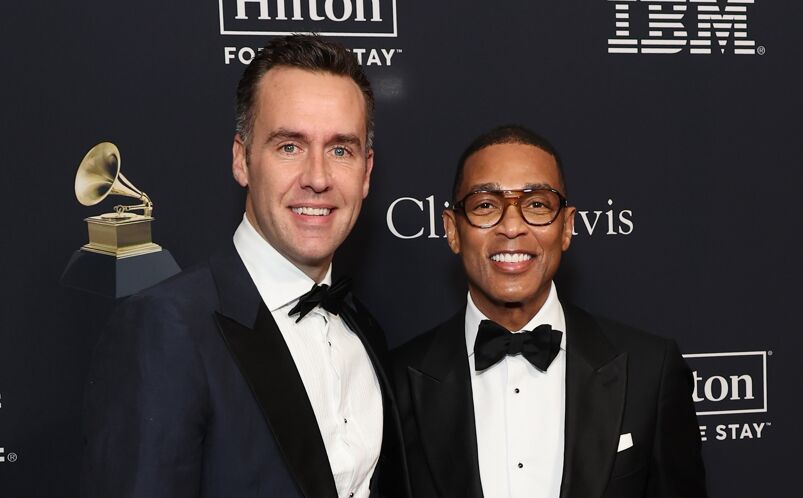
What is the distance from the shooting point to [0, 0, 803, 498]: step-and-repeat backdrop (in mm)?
2318

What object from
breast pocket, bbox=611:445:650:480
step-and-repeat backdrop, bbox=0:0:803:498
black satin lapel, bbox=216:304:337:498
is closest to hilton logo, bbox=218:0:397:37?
step-and-repeat backdrop, bbox=0:0:803:498

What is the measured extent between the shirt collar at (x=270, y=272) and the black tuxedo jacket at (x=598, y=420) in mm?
509

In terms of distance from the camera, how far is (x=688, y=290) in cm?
263

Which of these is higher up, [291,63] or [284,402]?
[291,63]

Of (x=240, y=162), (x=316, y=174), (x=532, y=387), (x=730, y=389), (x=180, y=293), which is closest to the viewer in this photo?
(x=180, y=293)

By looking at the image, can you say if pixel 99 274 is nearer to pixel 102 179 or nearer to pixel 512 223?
pixel 102 179

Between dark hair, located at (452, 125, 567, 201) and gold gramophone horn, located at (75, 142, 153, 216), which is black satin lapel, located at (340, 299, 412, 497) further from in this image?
gold gramophone horn, located at (75, 142, 153, 216)

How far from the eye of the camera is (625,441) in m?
1.84

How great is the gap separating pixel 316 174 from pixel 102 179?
42.4 inches

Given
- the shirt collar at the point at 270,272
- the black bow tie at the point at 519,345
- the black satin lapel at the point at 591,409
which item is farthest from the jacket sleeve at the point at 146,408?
the black satin lapel at the point at 591,409

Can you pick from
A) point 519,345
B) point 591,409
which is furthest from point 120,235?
point 591,409

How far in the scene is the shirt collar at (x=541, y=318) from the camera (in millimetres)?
2006

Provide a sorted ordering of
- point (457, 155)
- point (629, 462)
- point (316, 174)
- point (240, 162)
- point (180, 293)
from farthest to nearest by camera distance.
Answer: point (457, 155) → point (629, 462) → point (240, 162) → point (316, 174) → point (180, 293)

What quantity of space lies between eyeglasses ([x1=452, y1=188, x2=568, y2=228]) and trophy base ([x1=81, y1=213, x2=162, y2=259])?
3.54ft
